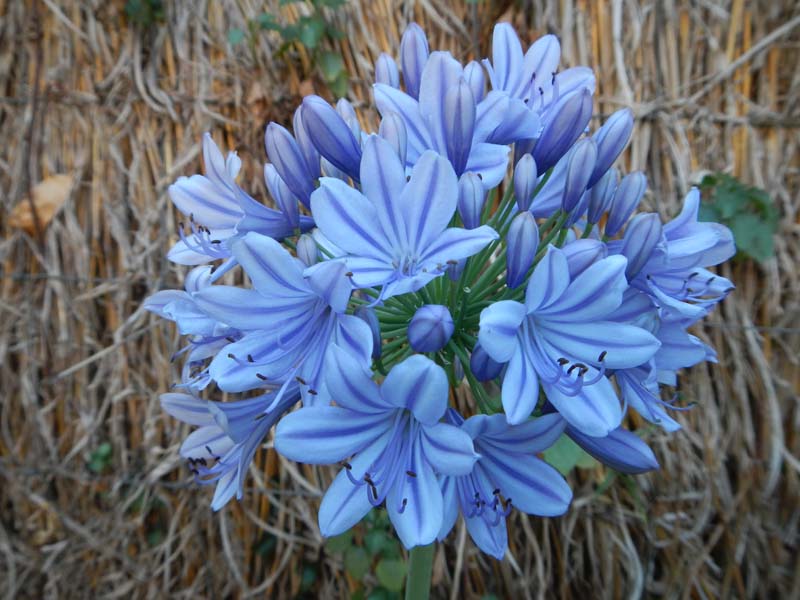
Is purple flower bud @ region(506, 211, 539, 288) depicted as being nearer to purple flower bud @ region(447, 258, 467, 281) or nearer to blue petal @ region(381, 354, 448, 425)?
purple flower bud @ region(447, 258, 467, 281)

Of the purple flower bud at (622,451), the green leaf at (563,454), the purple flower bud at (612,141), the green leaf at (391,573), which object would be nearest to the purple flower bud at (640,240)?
the purple flower bud at (612,141)

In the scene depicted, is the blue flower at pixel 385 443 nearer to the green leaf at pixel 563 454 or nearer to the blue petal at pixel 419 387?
the blue petal at pixel 419 387

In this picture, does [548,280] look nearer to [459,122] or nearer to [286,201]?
[459,122]

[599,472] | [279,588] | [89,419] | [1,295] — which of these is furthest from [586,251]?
[1,295]

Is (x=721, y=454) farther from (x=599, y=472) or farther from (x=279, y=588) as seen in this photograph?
(x=279, y=588)

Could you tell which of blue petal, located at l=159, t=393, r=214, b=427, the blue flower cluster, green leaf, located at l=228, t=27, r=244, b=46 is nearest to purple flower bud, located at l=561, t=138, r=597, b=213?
the blue flower cluster

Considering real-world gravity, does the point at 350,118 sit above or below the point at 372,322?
above

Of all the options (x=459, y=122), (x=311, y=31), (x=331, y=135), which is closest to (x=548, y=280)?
(x=459, y=122)
